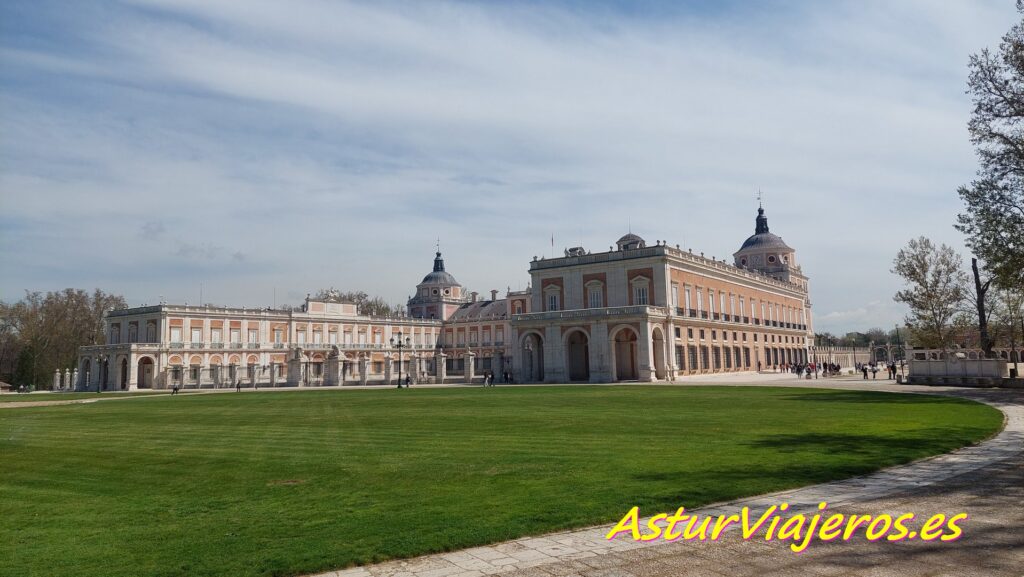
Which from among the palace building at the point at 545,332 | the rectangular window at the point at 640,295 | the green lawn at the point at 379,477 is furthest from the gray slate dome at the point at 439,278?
the green lawn at the point at 379,477

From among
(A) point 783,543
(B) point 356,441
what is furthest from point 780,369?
(A) point 783,543

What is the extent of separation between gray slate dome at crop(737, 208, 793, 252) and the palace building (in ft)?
0.69

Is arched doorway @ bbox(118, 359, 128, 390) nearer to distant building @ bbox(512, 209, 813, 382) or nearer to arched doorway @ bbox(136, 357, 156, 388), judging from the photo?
arched doorway @ bbox(136, 357, 156, 388)

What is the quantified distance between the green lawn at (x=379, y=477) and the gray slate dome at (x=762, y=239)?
73.3 meters

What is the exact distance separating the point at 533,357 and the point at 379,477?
48888mm

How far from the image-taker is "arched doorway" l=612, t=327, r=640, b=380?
56428mm

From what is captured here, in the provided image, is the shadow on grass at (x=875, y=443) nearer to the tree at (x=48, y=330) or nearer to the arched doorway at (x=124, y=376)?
the arched doorway at (x=124, y=376)

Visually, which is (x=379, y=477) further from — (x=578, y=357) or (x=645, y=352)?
(x=578, y=357)

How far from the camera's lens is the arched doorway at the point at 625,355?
185 ft

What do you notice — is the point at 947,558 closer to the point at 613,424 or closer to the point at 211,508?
the point at 211,508

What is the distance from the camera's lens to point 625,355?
5738cm

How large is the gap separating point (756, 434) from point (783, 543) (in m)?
8.08

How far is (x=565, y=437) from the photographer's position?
14555 mm

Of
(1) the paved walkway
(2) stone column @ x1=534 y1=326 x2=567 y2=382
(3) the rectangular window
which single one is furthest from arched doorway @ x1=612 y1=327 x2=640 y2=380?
(1) the paved walkway
